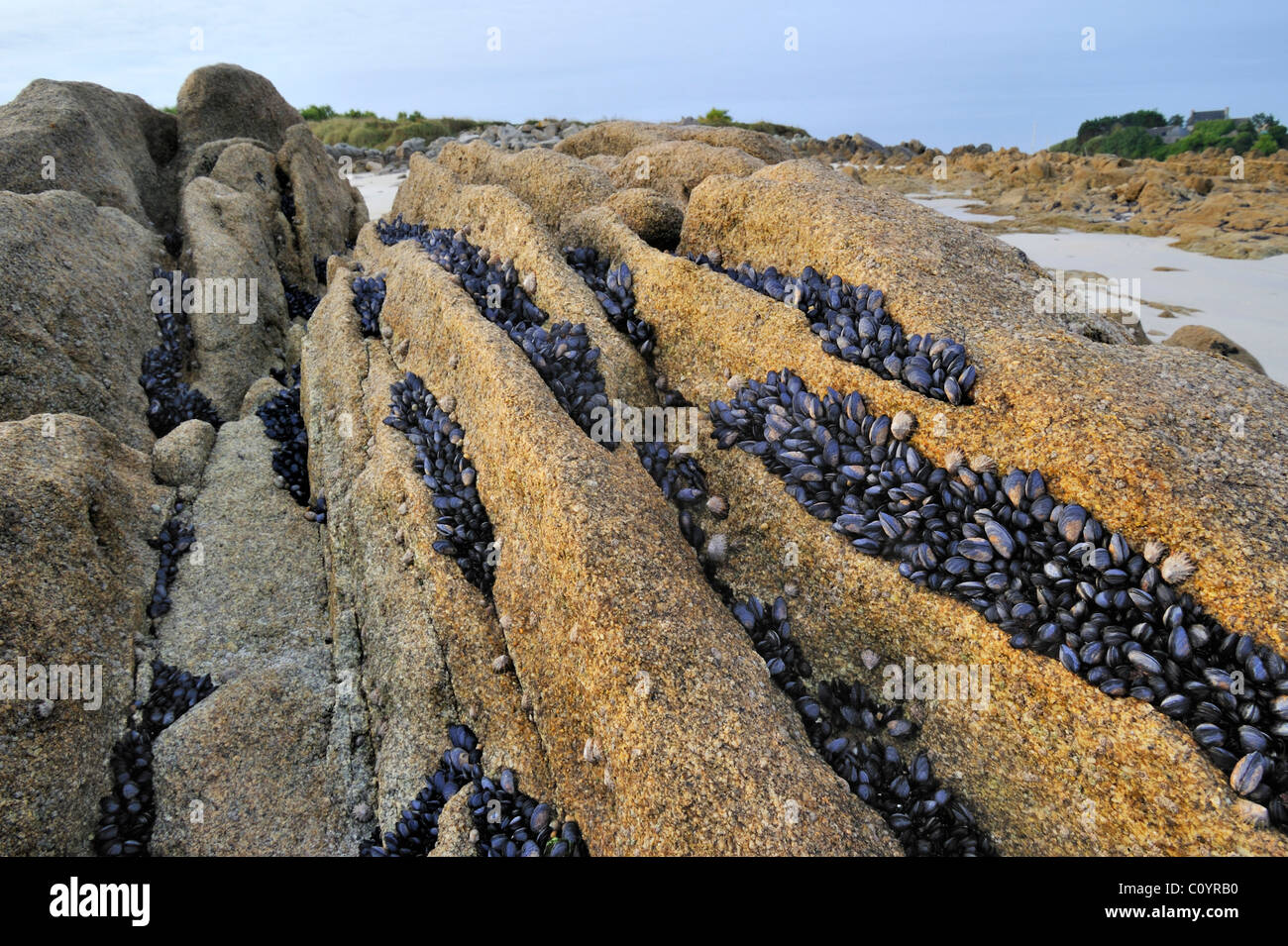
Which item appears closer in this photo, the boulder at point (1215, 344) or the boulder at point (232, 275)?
the boulder at point (232, 275)

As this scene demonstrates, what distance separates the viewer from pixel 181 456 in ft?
25.8

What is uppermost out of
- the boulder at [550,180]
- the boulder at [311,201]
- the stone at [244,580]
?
the boulder at [311,201]

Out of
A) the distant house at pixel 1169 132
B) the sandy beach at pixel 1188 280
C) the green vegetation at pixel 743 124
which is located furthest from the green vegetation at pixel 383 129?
the distant house at pixel 1169 132

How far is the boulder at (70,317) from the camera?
7816 mm

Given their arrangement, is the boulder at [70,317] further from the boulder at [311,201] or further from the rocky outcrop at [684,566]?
the boulder at [311,201]

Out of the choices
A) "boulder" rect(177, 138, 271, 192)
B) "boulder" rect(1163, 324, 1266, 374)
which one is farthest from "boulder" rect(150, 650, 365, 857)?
"boulder" rect(177, 138, 271, 192)

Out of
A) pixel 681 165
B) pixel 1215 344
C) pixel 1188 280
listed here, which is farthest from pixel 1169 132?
pixel 681 165

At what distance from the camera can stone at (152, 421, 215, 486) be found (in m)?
7.72

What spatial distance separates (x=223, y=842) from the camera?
16.4 ft

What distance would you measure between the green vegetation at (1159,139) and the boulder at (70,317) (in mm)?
61744

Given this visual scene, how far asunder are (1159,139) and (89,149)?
78.3 meters

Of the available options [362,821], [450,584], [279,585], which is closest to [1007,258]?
[450,584]

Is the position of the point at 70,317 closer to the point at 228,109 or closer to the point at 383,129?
the point at 228,109
